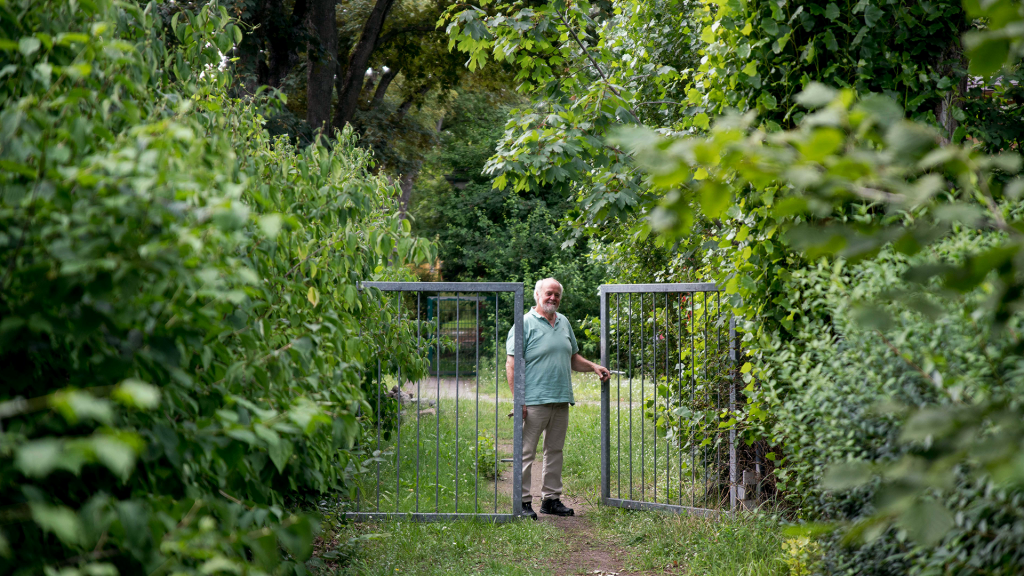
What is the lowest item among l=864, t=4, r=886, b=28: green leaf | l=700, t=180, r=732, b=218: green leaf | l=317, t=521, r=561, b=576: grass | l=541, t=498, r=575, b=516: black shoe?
l=541, t=498, r=575, b=516: black shoe

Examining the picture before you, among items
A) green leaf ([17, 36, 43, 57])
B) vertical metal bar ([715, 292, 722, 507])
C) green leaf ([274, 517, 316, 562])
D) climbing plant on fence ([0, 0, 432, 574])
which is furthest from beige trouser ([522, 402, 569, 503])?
green leaf ([17, 36, 43, 57])

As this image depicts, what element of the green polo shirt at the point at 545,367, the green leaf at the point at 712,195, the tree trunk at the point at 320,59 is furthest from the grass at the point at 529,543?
the tree trunk at the point at 320,59

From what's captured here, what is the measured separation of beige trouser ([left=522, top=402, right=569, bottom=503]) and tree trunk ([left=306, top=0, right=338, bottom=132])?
18.7 ft

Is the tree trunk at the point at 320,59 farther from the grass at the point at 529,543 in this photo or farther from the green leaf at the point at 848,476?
the green leaf at the point at 848,476

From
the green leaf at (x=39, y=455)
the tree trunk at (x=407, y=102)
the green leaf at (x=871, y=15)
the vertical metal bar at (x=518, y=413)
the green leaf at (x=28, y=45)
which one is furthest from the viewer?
the tree trunk at (x=407, y=102)

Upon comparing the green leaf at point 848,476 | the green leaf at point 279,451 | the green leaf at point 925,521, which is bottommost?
the green leaf at point 279,451

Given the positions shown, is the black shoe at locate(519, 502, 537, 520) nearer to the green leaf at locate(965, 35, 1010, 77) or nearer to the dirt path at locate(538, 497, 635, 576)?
the dirt path at locate(538, 497, 635, 576)

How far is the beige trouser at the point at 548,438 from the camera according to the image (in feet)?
20.6

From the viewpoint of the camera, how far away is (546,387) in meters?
6.25

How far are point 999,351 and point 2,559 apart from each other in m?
2.45

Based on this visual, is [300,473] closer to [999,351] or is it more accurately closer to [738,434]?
[999,351]

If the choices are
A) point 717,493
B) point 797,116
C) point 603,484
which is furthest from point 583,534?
point 797,116

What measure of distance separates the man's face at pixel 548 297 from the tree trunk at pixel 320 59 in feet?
16.9

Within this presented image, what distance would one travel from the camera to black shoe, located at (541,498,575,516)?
20.7ft
